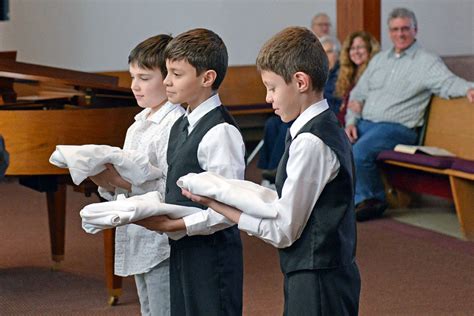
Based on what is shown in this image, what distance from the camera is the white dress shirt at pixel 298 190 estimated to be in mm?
2453

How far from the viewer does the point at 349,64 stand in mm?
7750

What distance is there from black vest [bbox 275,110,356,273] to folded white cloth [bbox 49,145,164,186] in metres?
0.77

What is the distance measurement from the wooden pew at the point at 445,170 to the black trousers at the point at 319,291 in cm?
363

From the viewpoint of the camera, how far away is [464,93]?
6.65 metres

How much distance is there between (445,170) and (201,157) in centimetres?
360

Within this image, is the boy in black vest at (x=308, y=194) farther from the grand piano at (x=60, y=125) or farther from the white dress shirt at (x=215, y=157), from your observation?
the grand piano at (x=60, y=125)

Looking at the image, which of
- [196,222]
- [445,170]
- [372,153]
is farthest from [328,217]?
[372,153]

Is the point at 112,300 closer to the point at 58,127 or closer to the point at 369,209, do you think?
the point at 58,127

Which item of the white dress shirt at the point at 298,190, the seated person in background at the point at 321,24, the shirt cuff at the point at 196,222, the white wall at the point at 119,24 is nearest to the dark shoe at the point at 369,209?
the seated person in background at the point at 321,24

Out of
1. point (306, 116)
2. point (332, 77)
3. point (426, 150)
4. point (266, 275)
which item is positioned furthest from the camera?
point (332, 77)

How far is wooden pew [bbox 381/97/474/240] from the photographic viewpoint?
6133mm

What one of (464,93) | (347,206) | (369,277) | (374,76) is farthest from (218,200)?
(374,76)

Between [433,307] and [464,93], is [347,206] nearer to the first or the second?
[433,307]

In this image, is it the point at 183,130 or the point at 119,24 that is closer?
the point at 183,130
